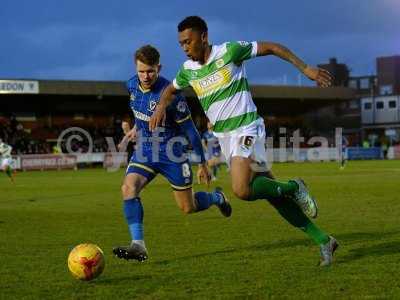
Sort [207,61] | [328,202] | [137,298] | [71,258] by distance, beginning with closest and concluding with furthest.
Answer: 1. [137,298]
2. [71,258]
3. [207,61]
4. [328,202]

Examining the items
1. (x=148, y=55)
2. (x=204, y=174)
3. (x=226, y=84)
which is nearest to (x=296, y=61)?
(x=226, y=84)

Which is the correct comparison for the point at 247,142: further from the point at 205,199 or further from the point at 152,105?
the point at 205,199

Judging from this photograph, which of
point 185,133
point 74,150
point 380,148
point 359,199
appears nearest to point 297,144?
point 380,148

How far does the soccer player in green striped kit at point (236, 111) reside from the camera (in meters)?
7.50

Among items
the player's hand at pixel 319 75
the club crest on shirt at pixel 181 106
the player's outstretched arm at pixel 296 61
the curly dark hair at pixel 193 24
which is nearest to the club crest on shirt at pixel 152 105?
the club crest on shirt at pixel 181 106

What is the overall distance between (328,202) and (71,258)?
10.8 meters

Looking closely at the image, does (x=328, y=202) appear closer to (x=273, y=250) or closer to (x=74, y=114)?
(x=273, y=250)

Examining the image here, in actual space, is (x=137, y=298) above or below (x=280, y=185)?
below

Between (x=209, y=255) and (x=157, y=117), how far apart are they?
1805 mm

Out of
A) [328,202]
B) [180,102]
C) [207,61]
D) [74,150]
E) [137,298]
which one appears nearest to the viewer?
[137,298]

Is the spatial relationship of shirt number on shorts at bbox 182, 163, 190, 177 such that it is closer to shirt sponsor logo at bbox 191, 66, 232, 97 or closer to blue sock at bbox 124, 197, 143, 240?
blue sock at bbox 124, 197, 143, 240

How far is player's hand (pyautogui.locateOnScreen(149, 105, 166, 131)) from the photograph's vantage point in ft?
26.2

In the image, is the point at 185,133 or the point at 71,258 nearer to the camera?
the point at 71,258

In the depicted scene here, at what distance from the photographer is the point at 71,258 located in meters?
6.94
